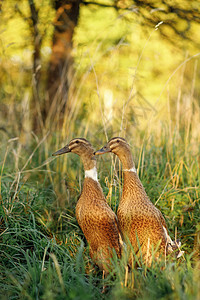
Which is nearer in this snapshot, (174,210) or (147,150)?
(174,210)

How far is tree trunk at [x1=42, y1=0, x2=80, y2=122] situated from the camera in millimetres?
5570

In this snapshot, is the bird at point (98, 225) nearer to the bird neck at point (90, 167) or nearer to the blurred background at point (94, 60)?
the bird neck at point (90, 167)

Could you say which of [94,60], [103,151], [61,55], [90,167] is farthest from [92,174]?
[61,55]

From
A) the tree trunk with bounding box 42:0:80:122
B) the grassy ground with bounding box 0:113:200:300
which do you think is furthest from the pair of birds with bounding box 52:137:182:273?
the tree trunk with bounding box 42:0:80:122

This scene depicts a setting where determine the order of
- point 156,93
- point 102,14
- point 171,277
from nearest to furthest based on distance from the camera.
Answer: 1. point 171,277
2. point 102,14
3. point 156,93

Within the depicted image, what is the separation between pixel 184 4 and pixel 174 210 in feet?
8.20

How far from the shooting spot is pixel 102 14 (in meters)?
5.96

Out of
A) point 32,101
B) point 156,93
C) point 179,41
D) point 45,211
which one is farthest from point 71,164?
point 156,93

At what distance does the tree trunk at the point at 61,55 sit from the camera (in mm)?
5570

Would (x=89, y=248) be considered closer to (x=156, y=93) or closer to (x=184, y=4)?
(x=184, y=4)

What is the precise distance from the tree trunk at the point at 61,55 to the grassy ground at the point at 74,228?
3.54ft

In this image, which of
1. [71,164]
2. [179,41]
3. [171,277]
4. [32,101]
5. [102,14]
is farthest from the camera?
[32,101]

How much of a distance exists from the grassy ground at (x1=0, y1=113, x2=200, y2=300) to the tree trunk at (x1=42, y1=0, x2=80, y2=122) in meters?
1.08

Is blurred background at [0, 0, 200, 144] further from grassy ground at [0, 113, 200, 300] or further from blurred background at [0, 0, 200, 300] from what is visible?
grassy ground at [0, 113, 200, 300]
